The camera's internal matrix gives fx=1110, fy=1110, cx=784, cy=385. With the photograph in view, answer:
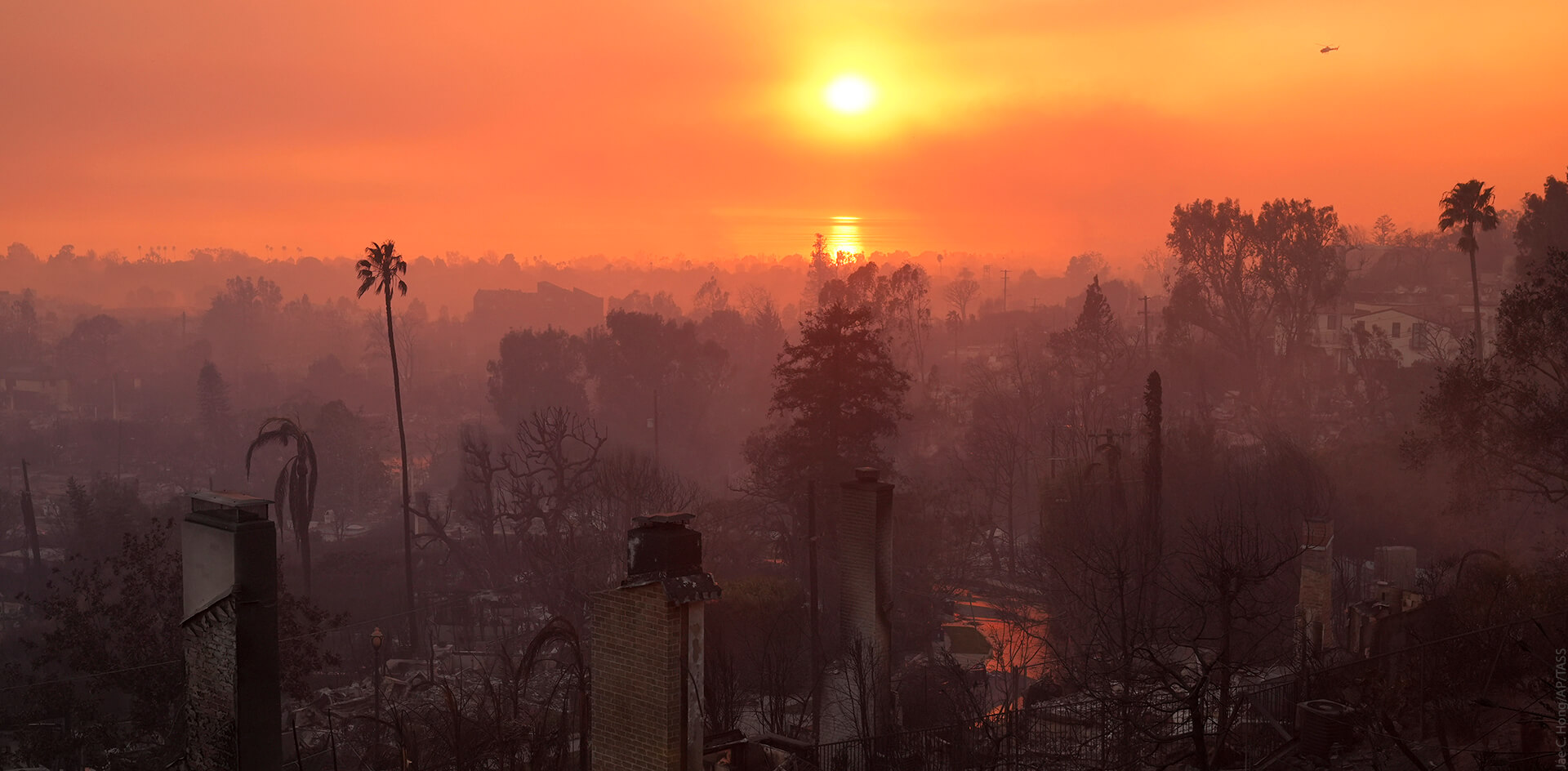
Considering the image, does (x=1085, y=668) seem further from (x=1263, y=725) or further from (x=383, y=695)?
(x=383, y=695)

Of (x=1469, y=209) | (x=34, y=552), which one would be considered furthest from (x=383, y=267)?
(x=1469, y=209)

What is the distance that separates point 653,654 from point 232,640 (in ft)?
12.9

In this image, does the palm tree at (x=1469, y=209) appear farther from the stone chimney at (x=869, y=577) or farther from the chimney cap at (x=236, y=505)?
the chimney cap at (x=236, y=505)

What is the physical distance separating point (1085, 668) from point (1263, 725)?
2927mm

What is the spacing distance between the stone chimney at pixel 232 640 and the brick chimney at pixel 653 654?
10.1 ft

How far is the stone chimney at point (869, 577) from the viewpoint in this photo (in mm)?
15828

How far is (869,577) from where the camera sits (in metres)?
15.8

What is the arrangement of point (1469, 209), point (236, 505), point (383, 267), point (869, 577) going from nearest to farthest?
point (236, 505) < point (869, 577) < point (383, 267) < point (1469, 209)

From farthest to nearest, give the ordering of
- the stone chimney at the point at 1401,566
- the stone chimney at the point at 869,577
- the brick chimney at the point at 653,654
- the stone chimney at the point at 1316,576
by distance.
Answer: the stone chimney at the point at 1401,566, the stone chimney at the point at 1316,576, the stone chimney at the point at 869,577, the brick chimney at the point at 653,654

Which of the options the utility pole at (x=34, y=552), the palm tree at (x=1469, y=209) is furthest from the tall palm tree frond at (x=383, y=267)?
the palm tree at (x=1469, y=209)

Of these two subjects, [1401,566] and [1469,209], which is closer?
[1401,566]

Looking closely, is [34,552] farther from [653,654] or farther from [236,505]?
[653,654]

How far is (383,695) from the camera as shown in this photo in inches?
985

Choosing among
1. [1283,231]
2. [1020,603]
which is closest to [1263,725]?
[1020,603]
